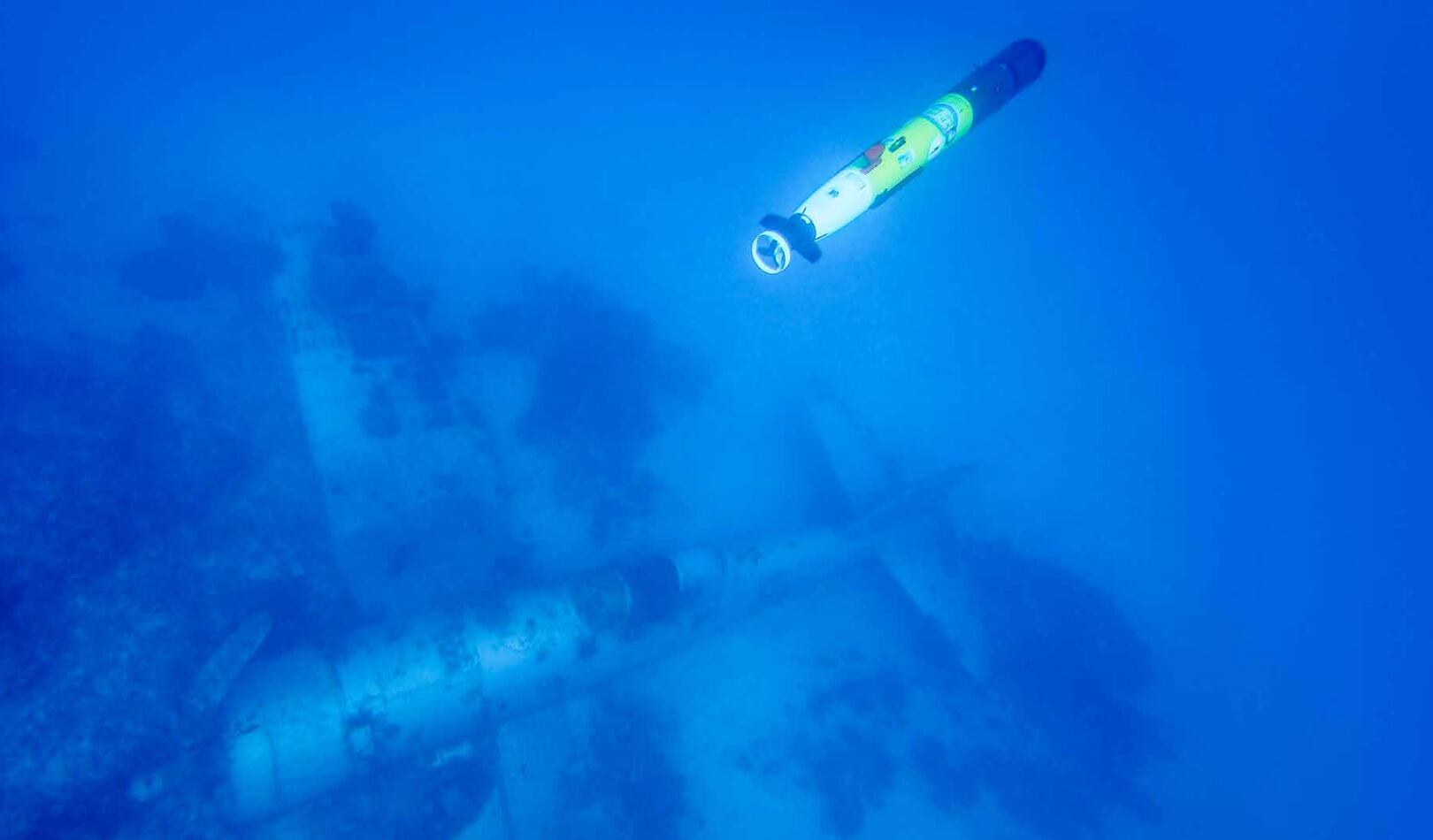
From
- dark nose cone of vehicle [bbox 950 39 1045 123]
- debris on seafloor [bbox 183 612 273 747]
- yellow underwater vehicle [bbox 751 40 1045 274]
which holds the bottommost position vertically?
debris on seafloor [bbox 183 612 273 747]

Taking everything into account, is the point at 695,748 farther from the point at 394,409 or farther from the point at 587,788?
the point at 394,409

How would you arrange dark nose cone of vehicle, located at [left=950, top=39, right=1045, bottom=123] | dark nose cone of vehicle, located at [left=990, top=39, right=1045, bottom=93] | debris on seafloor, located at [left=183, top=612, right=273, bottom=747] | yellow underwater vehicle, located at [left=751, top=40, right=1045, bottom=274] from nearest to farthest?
yellow underwater vehicle, located at [left=751, top=40, right=1045, bottom=274], debris on seafloor, located at [left=183, top=612, right=273, bottom=747], dark nose cone of vehicle, located at [left=950, top=39, right=1045, bottom=123], dark nose cone of vehicle, located at [left=990, top=39, right=1045, bottom=93]

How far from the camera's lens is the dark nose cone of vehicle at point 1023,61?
8.57m

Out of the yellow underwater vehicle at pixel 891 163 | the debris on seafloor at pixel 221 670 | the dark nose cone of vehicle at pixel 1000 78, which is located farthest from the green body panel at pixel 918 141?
the debris on seafloor at pixel 221 670

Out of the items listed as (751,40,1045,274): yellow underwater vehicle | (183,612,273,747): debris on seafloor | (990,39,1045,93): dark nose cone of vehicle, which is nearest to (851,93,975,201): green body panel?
(751,40,1045,274): yellow underwater vehicle

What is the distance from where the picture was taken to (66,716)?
698 centimetres

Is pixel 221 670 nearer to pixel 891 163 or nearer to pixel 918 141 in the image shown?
pixel 891 163

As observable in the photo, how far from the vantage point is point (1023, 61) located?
28.3 feet

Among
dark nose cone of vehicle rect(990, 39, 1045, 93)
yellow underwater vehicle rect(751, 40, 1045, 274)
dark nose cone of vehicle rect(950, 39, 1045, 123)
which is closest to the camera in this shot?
yellow underwater vehicle rect(751, 40, 1045, 274)

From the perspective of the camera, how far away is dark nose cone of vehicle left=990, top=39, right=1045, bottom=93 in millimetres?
8566

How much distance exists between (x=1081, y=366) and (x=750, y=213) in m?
13.3

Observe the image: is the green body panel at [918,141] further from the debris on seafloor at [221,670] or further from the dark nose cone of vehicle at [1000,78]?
the debris on seafloor at [221,670]

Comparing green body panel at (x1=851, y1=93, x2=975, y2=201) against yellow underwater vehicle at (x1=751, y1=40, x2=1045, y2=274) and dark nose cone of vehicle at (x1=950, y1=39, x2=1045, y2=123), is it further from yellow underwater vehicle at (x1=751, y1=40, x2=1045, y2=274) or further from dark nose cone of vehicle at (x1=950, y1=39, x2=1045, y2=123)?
dark nose cone of vehicle at (x1=950, y1=39, x2=1045, y2=123)

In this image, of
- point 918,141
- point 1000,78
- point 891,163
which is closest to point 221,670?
point 891,163
